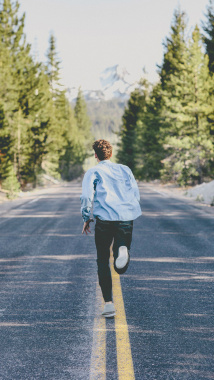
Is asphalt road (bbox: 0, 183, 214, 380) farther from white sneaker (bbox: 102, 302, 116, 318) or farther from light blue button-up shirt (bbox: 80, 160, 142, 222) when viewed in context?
light blue button-up shirt (bbox: 80, 160, 142, 222)

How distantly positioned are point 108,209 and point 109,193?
183 millimetres

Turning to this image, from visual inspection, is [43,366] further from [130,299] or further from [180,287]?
[180,287]

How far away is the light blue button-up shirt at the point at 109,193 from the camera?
15.1ft

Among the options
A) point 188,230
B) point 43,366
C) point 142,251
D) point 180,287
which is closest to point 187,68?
point 188,230

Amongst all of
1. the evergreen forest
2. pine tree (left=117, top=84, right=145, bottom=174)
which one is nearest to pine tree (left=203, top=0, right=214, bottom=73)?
the evergreen forest

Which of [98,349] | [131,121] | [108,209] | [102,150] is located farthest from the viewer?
[131,121]

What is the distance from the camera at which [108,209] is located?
464cm

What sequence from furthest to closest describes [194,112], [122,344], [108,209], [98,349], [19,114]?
[19,114]
[194,112]
[108,209]
[122,344]
[98,349]

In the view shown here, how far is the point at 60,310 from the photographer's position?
192 inches

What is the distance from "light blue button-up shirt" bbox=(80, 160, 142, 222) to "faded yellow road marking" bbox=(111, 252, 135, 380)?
1077 millimetres

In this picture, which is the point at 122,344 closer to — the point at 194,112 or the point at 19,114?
the point at 194,112

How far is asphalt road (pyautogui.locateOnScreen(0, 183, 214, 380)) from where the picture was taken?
3.46 meters

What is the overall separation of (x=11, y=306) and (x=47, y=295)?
0.56m

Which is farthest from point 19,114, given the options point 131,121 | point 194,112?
point 131,121
